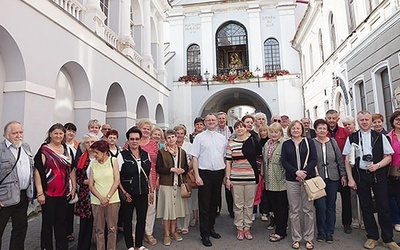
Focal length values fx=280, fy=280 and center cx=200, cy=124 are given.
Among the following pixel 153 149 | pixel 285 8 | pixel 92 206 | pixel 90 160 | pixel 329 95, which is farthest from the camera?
pixel 285 8

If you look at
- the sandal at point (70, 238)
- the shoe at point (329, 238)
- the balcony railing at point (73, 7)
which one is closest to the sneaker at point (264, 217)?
the shoe at point (329, 238)

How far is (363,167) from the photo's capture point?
439 cm

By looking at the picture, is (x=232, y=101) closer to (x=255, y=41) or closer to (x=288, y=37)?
(x=255, y=41)

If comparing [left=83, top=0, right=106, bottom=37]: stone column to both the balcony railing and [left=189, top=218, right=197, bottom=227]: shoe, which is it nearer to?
the balcony railing

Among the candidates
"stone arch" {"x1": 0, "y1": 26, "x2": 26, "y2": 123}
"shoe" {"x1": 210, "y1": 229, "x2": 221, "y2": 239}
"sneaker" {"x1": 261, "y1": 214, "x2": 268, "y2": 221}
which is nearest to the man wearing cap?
"shoe" {"x1": 210, "y1": 229, "x2": 221, "y2": 239}

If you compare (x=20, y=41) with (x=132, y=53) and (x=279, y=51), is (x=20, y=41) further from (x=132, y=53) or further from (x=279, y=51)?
(x=279, y=51)

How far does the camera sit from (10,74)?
232 inches

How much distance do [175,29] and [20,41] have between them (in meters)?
19.3

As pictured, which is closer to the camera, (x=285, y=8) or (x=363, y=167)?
(x=363, y=167)

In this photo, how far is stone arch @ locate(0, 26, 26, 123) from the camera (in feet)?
18.9

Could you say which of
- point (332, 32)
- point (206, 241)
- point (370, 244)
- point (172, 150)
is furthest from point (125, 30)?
point (370, 244)

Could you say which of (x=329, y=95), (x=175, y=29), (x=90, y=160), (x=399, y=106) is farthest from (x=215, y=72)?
(x=90, y=160)

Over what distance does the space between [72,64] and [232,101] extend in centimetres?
2204

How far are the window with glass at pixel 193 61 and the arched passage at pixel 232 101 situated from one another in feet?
8.91
